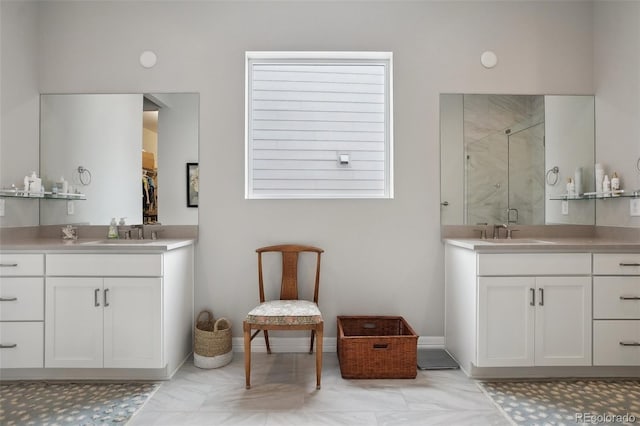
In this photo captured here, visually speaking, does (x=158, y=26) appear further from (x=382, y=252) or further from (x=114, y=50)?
(x=382, y=252)

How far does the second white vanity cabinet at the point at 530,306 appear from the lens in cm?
227

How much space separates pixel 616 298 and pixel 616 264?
Answer: 21 centimetres

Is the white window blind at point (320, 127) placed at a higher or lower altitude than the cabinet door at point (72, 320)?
higher

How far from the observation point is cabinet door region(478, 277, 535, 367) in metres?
2.27

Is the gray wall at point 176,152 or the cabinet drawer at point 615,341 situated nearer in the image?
the cabinet drawer at point 615,341

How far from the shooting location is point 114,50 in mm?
2789

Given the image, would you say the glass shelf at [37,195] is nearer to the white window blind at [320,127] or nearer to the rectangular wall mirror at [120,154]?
the rectangular wall mirror at [120,154]

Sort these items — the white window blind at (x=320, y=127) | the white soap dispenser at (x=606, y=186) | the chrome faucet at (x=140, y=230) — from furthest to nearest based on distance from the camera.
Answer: the white window blind at (x=320, y=127), the chrome faucet at (x=140, y=230), the white soap dispenser at (x=606, y=186)

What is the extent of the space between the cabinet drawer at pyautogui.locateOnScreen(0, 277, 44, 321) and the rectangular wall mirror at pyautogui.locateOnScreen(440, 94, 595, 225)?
9.09 ft

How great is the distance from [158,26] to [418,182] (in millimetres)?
2305

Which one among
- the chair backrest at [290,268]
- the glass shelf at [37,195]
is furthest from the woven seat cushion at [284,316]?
the glass shelf at [37,195]

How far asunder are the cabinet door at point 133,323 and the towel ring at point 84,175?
0.97 metres

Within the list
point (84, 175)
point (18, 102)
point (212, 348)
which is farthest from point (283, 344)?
point (18, 102)

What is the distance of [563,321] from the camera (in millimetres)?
2283
